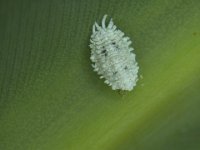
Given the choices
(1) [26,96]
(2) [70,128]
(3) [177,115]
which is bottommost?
(3) [177,115]

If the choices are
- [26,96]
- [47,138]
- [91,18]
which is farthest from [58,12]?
[47,138]

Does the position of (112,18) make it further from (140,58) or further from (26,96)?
(26,96)

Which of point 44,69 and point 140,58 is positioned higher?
point 44,69

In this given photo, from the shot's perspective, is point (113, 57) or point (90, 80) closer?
point (113, 57)
